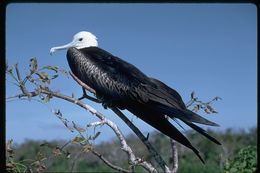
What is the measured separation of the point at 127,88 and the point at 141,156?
0.65 m

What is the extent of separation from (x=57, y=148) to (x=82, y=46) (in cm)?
124

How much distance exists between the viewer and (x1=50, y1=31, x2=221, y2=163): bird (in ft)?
7.35

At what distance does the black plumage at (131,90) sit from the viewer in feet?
7.34

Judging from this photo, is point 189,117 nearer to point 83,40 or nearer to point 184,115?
point 184,115

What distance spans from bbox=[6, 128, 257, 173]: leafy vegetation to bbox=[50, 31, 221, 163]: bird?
24cm

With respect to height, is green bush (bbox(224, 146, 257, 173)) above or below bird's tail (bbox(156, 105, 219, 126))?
below

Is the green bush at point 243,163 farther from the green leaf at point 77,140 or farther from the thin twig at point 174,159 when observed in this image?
the green leaf at point 77,140

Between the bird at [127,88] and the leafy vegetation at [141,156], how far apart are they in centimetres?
24

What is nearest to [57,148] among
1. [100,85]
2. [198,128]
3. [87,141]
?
[87,141]

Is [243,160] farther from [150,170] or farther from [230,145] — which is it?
[230,145]

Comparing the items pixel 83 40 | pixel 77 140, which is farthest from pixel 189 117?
pixel 83 40

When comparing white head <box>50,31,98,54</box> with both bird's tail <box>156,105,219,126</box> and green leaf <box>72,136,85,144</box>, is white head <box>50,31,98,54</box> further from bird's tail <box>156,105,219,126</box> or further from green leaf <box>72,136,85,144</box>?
green leaf <box>72,136,85,144</box>

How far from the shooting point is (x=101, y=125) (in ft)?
6.66

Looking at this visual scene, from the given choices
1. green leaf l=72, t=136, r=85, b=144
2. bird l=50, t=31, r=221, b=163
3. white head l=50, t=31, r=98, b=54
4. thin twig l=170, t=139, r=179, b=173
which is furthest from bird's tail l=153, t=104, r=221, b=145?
white head l=50, t=31, r=98, b=54
